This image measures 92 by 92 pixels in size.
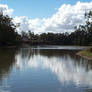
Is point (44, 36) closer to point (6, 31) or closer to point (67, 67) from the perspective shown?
point (6, 31)

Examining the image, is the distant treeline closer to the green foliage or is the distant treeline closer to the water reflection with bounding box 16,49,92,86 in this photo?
the green foliage

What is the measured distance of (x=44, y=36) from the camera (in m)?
153

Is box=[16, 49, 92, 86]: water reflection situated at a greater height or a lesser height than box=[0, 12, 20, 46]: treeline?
lesser

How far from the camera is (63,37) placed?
14700 cm

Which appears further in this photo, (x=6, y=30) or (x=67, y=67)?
(x=6, y=30)

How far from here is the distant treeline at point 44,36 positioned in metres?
84.1

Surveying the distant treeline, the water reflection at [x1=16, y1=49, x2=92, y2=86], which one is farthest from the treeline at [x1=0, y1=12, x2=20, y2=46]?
the water reflection at [x1=16, y1=49, x2=92, y2=86]

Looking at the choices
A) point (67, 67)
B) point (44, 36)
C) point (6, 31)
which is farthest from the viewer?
point (44, 36)

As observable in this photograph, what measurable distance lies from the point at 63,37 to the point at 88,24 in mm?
85907

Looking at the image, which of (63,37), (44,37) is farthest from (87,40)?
(44,37)

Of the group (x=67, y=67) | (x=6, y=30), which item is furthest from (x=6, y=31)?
(x=67, y=67)

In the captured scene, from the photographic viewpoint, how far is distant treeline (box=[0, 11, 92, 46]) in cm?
8412

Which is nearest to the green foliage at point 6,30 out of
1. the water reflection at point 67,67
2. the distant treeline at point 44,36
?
the distant treeline at point 44,36

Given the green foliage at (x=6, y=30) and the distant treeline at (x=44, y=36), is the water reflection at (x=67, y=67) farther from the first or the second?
the green foliage at (x=6, y=30)
